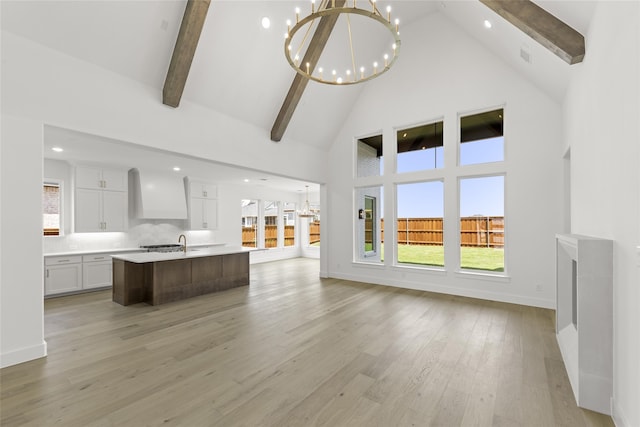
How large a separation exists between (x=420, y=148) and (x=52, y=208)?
8366mm

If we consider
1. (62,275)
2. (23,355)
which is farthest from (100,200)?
(23,355)

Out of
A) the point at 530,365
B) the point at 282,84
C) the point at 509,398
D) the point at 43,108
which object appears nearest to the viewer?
the point at 509,398

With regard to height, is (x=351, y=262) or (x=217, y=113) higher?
(x=217, y=113)

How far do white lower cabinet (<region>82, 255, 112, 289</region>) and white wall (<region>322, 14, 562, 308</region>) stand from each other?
5.10m

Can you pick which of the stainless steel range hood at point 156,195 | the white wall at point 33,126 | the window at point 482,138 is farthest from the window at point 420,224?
the stainless steel range hood at point 156,195

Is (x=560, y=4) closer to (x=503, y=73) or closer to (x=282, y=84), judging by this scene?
(x=503, y=73)

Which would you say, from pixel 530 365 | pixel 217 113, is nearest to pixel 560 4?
pixel 530 365

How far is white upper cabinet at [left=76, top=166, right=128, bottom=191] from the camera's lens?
6449 mm

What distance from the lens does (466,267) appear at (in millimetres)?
5695

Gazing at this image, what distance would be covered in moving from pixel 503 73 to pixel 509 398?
5228 mm

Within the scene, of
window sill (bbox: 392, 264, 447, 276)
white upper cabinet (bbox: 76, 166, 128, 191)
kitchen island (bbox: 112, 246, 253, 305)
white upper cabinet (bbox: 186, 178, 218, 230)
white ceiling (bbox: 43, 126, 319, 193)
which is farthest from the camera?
white upper cabinet (bbox: 186, 178, 218, 230)

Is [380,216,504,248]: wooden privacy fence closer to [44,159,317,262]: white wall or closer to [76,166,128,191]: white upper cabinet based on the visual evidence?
[44,159,317,262]: white wall

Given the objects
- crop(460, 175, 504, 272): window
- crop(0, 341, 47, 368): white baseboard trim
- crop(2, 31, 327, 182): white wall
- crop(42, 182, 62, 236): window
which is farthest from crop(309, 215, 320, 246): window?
crop(0, 341, 47, 368): white baseboard trim

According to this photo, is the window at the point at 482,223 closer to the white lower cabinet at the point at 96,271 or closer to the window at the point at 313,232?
the window at the point at 313,232
